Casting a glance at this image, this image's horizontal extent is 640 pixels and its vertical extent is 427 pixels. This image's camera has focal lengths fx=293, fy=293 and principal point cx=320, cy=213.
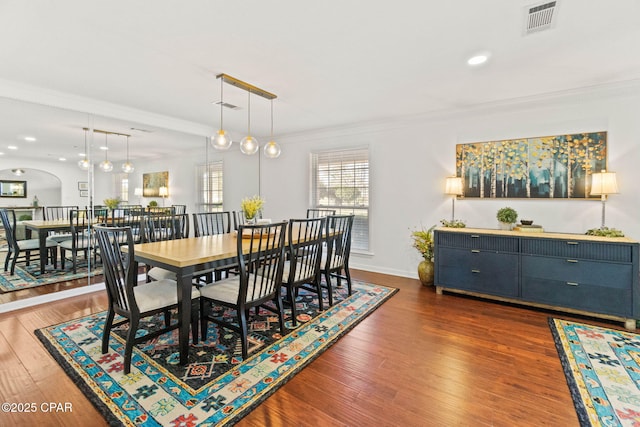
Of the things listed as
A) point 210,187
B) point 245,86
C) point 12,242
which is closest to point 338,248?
point 245,86

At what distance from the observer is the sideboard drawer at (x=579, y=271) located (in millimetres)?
2857

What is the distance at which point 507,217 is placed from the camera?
356cm

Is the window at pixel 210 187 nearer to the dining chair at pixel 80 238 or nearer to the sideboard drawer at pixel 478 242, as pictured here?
the dining chair at pixel 80 238

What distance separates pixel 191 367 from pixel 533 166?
4.24 metres

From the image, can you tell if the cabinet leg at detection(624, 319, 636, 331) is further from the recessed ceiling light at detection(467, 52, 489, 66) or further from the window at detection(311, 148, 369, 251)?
the window at detection(311, 148, 369, 251)

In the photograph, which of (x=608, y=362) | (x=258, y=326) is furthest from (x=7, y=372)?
(x=608, y=362)

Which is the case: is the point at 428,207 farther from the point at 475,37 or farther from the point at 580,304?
the point at 475,37

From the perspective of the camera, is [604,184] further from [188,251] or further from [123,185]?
[123,185]

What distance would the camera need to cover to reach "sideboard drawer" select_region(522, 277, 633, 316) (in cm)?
285

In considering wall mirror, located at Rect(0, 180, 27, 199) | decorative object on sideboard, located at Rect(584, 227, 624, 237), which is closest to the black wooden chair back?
wall mirror, located at Rect(0, 180, 27, 199)

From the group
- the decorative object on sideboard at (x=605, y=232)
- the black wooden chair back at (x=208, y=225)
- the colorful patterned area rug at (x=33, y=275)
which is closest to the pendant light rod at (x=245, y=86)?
the black wooden chair back at (x=208, y=225)

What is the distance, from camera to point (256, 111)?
421 cm

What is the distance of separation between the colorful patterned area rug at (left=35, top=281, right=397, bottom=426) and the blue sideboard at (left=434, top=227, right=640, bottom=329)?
4.84 feet

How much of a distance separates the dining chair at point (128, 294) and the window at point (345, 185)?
3233mm
